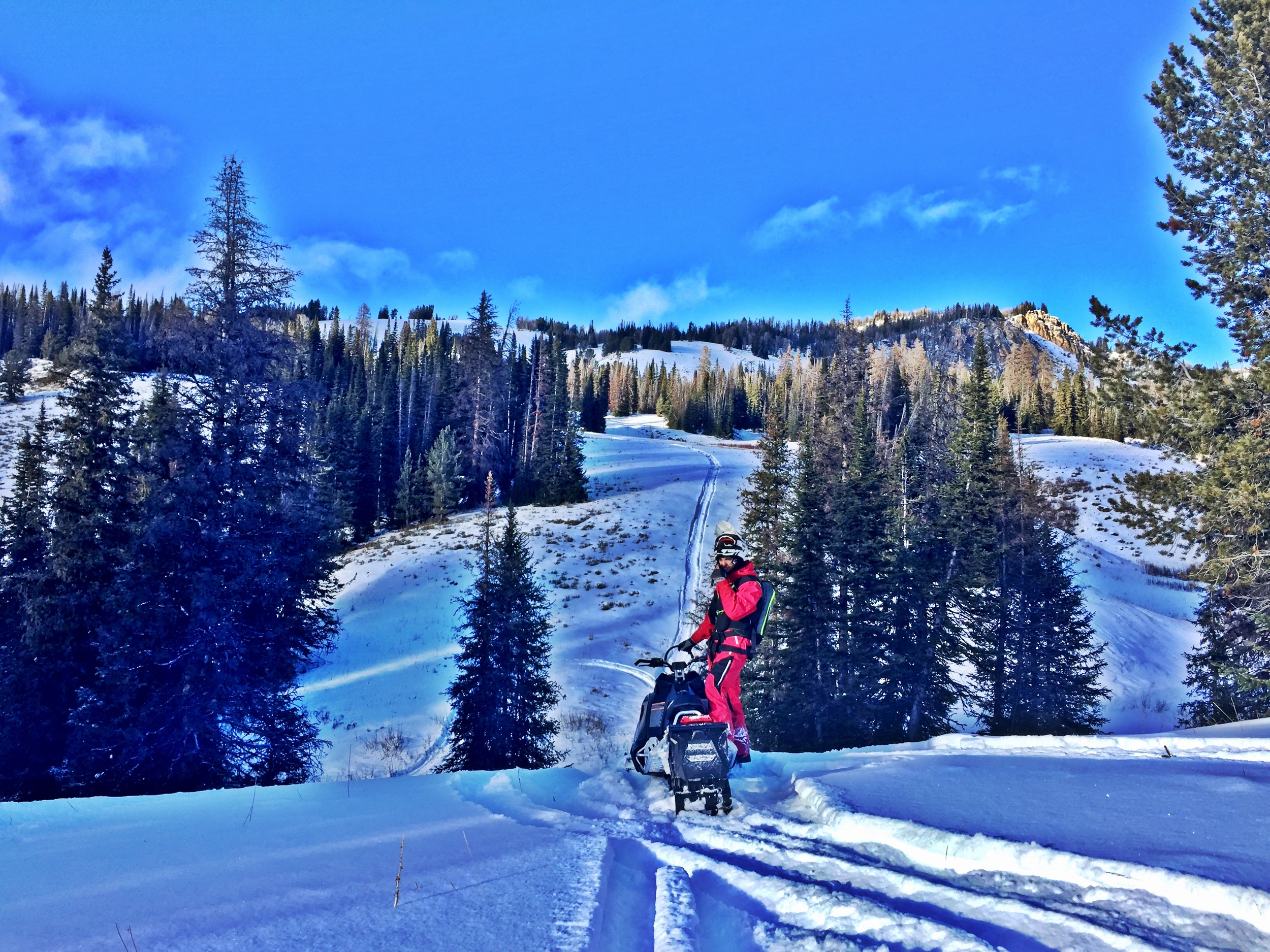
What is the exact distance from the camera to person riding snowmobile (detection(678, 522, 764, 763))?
6219 mm

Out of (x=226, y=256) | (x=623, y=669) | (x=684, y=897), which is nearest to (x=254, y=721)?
(x=226, y=256)

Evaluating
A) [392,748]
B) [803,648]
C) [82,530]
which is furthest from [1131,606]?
[82,530]

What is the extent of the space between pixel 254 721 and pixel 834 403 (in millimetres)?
33136

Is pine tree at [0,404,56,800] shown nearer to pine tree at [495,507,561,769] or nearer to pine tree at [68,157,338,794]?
pine tree at [68,157,338,794]

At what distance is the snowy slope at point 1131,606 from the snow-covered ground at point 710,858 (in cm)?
915

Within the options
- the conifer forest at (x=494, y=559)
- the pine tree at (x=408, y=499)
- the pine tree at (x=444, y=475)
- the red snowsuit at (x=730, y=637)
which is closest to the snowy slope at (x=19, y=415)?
the pine tree at (x=408, y=499)

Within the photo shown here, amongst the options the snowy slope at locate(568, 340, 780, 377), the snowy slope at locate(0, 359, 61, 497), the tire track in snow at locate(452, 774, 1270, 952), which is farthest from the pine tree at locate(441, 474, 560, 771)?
the snowy slope at locate(568, 340, 780, 377)

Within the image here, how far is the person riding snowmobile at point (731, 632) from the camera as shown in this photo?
20.4 feet

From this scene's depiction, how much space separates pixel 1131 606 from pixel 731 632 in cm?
4067

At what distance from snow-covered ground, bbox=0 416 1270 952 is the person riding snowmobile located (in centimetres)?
68

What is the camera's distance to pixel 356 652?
3011cm

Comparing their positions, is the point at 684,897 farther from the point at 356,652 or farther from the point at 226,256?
the point at 356,652

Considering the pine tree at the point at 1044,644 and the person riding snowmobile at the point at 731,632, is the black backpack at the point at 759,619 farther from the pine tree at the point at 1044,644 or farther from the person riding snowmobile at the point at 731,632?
the pine tree at the point at 1044,644

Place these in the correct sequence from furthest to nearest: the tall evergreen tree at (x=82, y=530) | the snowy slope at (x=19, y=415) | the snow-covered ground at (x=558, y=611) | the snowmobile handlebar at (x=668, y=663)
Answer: the snowy slope at (x=19, y=415) < the snow-covered ground at (x=558, y=611) < the tall evergreen tree at (x=82, y=530) < the snowmobile handlebar at (x=668, y=663)
